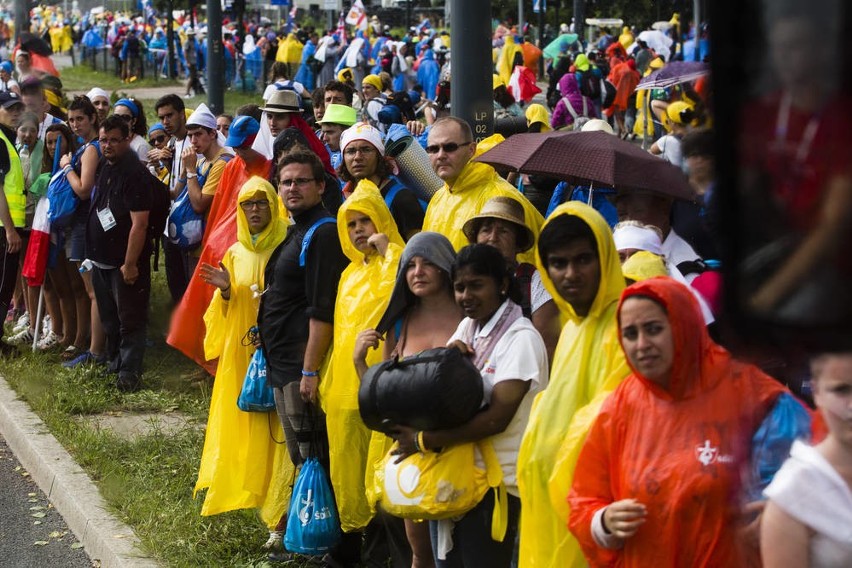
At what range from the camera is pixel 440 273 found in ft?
15.5

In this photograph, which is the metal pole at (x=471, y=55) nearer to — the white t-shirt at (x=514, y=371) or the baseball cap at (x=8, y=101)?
the white t-shirt at (x=514, y=371)

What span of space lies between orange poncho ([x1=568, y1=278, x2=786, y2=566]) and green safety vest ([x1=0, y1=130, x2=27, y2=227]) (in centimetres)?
801

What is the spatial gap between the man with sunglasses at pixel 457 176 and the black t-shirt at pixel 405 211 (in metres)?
0.16

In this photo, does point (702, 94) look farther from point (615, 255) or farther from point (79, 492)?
point (79, 492)

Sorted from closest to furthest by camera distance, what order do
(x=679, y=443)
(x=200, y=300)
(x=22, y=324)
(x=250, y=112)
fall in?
(x=679, y=443)
(x=200, y=300)
(x=250, y=112)
(x=22, y=324)

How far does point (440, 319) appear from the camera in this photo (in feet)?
15.8

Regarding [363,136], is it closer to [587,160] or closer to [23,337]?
[587,160]

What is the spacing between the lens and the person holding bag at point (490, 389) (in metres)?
4.23

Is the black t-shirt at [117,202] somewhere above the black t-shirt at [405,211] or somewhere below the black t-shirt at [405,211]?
below

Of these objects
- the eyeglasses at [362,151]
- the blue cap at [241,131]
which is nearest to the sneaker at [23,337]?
the blue cap at [241,131]

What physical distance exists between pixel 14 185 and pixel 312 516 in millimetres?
5670

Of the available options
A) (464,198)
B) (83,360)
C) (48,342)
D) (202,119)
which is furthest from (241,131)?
(48,342)

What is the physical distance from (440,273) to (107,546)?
260cm

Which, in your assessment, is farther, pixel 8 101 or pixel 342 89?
pixel 8 101
